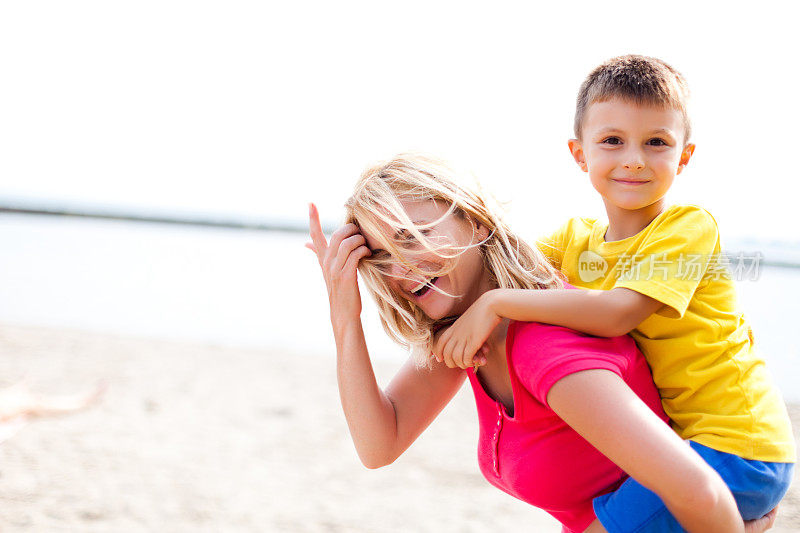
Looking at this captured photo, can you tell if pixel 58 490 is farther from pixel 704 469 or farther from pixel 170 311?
pixel 170 311

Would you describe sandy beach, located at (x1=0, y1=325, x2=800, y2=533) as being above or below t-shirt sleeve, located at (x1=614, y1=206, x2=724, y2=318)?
below

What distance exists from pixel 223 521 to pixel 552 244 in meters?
3.31

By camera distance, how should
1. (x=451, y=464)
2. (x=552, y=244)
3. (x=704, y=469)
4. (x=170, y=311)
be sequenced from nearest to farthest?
(x=704, y=469) → (x=552, y=244) → (x=451, y=464) → (x=170, y=311)

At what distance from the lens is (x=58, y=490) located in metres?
4.70

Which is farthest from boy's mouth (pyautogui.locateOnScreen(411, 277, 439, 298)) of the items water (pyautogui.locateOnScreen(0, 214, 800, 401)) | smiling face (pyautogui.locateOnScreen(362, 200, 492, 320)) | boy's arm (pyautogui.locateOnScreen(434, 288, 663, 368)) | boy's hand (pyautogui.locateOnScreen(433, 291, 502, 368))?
water (pyautogui.locateOnScreen(0, 214, 800, 401))

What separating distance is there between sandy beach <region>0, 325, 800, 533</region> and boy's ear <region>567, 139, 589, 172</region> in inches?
124

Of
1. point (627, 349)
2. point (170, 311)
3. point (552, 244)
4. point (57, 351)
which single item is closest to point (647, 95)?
point (552, 244)

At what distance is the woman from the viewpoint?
1.28 metres

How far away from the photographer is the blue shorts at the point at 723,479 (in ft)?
4.63

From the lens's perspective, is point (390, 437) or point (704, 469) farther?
point (390, 437)

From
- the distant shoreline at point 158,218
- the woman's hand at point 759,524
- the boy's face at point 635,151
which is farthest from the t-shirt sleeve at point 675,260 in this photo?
the distant shoreline at point 158,218

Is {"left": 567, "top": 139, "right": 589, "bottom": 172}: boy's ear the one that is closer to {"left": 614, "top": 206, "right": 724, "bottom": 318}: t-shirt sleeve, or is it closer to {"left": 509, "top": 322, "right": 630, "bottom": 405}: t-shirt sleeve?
{"left": 614, "top": 206, "right": 724, "bottom": 318}: t-shirt sleeve

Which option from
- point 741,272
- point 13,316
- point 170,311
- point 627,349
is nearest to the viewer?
point 627,349

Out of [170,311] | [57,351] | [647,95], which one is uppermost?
[647,95]
